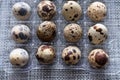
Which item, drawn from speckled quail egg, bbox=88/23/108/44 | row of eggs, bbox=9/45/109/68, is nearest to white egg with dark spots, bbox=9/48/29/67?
row of eggs, bbox=9/45/109/68

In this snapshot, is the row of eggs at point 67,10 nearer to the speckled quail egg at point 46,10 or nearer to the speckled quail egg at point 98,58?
the speckled quail egg at point 46,10

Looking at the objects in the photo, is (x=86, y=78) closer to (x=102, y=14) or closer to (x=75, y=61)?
(x=75, y=61)

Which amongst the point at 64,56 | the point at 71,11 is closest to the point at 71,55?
the point at 64,56

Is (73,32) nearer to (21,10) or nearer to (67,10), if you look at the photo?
(67,10)

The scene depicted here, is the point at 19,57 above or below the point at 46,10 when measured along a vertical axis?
below

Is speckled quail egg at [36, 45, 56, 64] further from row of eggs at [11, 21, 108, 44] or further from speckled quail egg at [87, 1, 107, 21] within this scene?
speckled quail egg at [87, 1, 107, 21]
